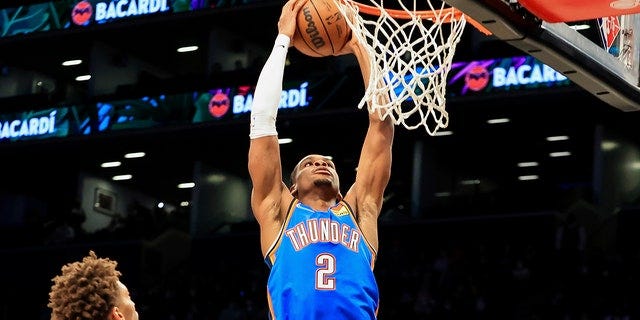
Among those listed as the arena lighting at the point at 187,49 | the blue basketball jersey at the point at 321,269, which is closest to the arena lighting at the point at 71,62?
the arena lighting at the point at 187,49

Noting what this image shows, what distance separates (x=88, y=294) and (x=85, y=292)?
0.01 metres

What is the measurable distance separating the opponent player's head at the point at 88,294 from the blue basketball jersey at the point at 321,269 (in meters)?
1.37

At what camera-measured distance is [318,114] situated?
21141 millimetres

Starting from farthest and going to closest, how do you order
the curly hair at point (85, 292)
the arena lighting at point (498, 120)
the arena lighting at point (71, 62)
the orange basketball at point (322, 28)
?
the arena lighting at point (71, 62) → the arena lighting at point (498, 120) → the orange basketball at point (322, 28) → the curly hair at point (85, 292)

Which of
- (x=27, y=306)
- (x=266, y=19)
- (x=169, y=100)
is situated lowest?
(x=27, y=306)

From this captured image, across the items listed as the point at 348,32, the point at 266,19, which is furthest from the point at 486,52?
the point at 348,32

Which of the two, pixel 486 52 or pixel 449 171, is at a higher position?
pixel 486 52

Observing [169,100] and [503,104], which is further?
[169,100]

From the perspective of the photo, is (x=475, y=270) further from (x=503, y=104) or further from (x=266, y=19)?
(x=266, y=19)

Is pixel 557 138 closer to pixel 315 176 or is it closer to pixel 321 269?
pixel 315 176

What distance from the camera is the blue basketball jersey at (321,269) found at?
16.9 ft

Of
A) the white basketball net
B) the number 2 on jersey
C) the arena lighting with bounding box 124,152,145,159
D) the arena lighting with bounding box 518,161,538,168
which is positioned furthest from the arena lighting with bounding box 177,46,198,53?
the number 2 on jersey

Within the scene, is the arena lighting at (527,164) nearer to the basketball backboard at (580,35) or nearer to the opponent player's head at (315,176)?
the basketball backboard at (580,35)

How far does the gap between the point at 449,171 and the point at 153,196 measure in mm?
6970
